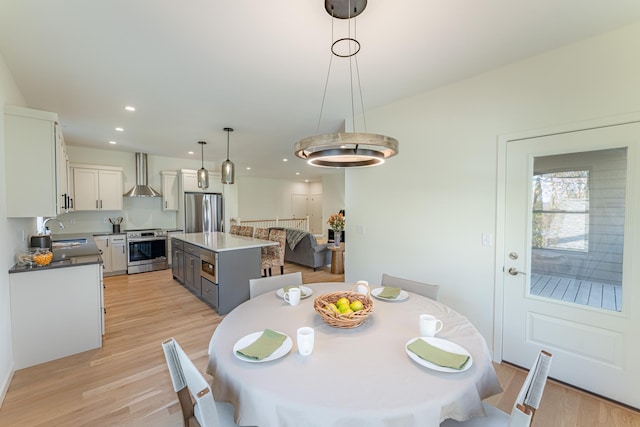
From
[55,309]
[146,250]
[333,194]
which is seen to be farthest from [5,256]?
[333,194]

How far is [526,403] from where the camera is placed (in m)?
1.05

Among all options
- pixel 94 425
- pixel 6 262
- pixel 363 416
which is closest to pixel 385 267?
pixel 363 416

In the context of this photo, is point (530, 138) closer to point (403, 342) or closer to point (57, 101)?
point (403, 342)

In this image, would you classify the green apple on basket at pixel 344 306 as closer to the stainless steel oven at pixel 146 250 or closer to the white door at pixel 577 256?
the white door at pixel 577 256

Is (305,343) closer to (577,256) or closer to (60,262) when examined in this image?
(577,256)

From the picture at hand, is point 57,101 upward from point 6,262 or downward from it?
upward

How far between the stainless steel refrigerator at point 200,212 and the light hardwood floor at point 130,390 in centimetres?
316

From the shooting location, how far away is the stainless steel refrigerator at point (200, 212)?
6.36m

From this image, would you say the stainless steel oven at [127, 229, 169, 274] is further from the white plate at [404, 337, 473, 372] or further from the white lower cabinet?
the white plate at [404, 337, 473, 372]

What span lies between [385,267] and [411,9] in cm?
257

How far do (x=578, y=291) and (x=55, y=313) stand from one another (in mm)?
4624

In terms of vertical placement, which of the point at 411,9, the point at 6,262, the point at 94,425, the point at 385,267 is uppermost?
the point at 411,9

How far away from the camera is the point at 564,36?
1.99 m

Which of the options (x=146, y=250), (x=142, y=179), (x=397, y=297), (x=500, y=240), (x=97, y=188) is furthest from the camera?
(x=142, y=179)
